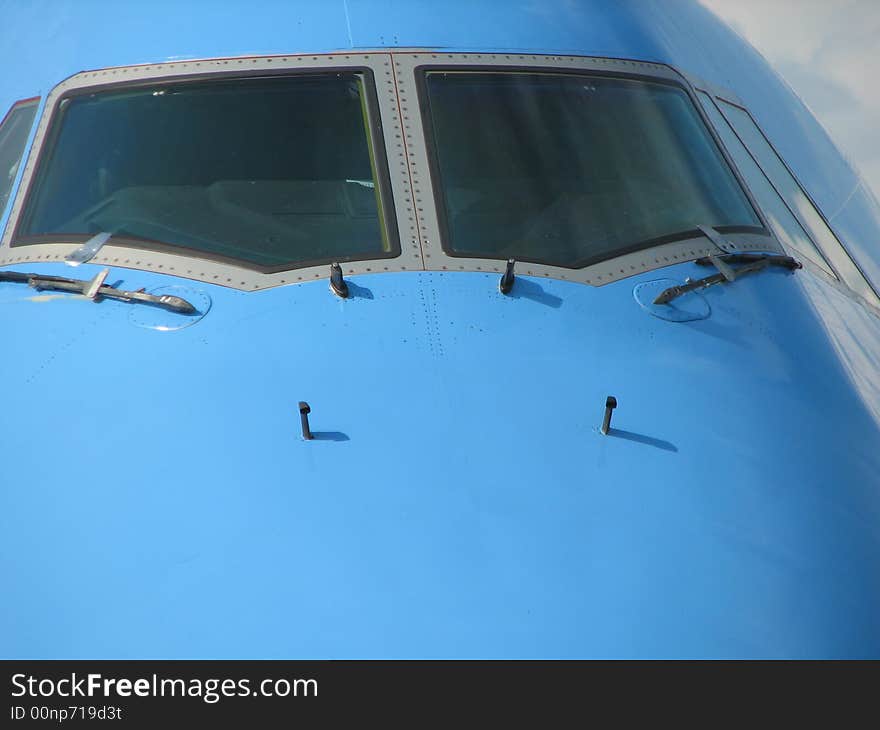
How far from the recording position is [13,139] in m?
Result: 6.46

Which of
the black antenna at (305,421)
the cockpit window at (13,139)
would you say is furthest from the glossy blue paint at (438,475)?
the cockpit window at (13,139)

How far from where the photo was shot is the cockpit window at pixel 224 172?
550 cm

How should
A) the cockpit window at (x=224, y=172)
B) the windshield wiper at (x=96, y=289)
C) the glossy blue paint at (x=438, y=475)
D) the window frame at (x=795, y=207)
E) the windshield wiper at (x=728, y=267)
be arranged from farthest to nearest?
the window frame at (x=795, y=207) < the cockpit window at (x=224, y=172) < the windshield wiper at (x=728, y=267) < the windshield wiper at (x=96, y=289) < the glossy blue paint at (x=438, y=475)

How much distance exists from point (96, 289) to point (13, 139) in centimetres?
171

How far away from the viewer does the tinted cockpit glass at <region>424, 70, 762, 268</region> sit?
5.60 metres

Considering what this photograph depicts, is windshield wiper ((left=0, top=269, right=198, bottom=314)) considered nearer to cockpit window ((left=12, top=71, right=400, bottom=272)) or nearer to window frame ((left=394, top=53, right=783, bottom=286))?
cockpit window ((left=12, top=71, right=400, bottom=272))

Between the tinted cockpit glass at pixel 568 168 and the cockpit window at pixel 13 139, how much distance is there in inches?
85.9

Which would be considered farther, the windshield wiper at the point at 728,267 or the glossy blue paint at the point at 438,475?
the windshield wiper at the point at 728,267

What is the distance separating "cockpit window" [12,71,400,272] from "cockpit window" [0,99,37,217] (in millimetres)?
202

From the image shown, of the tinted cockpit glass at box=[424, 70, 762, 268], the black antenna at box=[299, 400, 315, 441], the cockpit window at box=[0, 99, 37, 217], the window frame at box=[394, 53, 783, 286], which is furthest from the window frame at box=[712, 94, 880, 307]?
the cockpit window at box=[0, 99, 37, 217]

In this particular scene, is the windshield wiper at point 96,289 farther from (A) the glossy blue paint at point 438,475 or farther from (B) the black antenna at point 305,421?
(B) the black antenna at point 305,421

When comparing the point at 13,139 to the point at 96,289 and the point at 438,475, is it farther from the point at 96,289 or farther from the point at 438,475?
the point at 438,475
